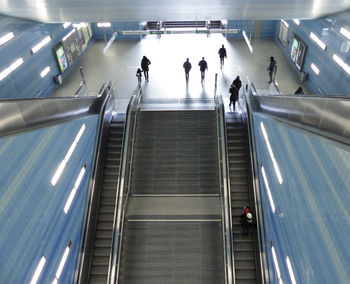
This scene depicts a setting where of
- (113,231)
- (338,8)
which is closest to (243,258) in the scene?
(113,231)

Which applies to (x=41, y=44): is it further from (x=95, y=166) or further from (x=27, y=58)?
(x=95, y=166)

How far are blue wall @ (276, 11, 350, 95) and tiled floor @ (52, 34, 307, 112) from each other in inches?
45.5

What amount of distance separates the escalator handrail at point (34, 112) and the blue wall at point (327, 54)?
9194mm

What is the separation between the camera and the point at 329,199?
4.20 meters

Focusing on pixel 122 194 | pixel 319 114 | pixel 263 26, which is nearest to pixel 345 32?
pixel 319 114

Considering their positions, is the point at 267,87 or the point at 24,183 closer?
the point at 24,183

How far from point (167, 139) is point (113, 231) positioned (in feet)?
12.9

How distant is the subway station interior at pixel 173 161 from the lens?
15.5ft

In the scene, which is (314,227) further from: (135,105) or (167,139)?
(135,105)

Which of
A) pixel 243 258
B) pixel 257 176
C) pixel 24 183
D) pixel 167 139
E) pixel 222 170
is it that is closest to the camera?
pixel 24 183

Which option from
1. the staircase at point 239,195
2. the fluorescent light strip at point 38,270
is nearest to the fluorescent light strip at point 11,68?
the fluorescent light strip at point 38,270

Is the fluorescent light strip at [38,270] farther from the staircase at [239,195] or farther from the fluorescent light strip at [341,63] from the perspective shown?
the fluorescent light strip at [341,63]

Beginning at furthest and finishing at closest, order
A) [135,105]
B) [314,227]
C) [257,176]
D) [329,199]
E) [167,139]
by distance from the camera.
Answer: [135,105] < [167,139] < [257,176] < [314,227] < [329,199]

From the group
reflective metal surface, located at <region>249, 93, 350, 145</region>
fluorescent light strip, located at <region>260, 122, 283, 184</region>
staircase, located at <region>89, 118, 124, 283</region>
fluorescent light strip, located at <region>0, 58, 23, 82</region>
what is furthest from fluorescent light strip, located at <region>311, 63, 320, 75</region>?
fluorescent light strip, located at <region>0, 58, 23, 82</region>
